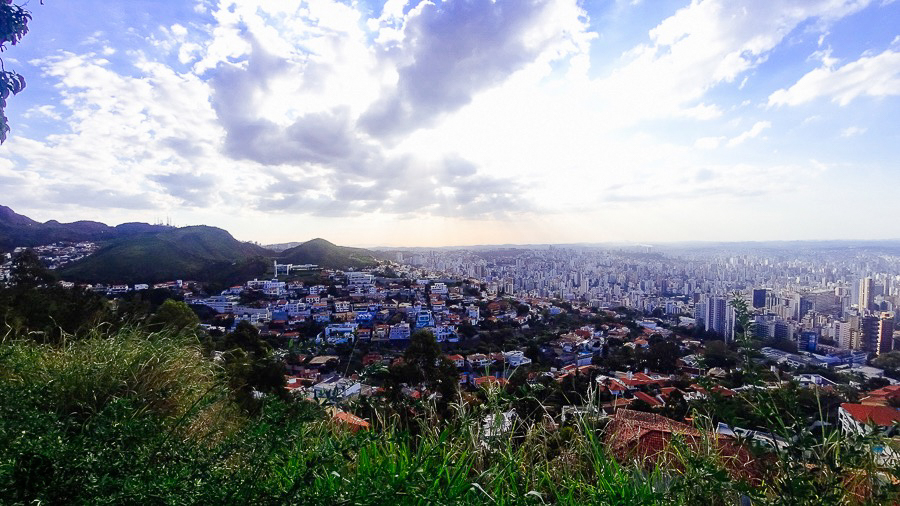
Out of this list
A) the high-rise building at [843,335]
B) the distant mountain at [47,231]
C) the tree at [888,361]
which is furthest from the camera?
the distant mountain at [47,231]

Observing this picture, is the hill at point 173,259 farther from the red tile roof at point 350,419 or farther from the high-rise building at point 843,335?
the high-rise building at point 843,335

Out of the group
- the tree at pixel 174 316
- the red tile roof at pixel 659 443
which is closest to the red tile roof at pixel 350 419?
the red tile roof at pixel 659 443

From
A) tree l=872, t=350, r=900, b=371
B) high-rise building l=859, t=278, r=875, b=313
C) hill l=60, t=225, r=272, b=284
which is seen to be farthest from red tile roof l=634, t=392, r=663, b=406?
hill l=60, t=225, r=272, b=284

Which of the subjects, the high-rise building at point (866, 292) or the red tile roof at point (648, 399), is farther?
the high-rise building at point (866, 292)

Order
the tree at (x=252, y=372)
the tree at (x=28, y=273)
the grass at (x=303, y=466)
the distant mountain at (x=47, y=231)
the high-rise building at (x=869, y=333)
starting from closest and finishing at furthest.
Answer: the grass at (x=303, y=466) → the tree at (x=252, y=372) → the tree at (x=28, y=273) → the high-rise building at (x=869, y=333) → the distant mountain at (x=47, y=231)

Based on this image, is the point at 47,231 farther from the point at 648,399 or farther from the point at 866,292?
the point at 866,292

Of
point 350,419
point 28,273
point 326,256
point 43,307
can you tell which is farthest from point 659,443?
point 326,256

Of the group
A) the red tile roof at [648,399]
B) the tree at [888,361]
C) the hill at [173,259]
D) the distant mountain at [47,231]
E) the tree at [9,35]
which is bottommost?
the tree at [888,361]
